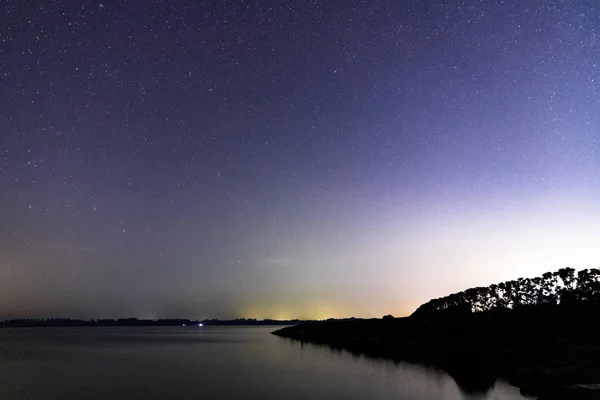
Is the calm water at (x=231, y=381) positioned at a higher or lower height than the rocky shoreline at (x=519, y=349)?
lower

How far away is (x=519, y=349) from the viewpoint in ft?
257

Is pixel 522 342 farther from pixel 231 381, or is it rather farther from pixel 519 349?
pixel 231 381

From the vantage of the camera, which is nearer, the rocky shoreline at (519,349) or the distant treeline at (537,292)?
the rocky shoreline at (519,349)

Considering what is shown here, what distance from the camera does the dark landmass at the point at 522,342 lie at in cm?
5131

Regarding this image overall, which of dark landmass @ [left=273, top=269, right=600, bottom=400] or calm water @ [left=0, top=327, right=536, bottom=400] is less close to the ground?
dark landmass @ [left=273, top=269, right=600, bottom=400]

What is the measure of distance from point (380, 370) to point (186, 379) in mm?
35025

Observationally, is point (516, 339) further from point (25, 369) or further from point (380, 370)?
point (25, 369)

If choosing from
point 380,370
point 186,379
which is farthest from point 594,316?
point 186,379

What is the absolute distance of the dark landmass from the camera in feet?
168

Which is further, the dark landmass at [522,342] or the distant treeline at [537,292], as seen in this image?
the distant treeline at [537,292]

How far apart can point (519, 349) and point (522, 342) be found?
3.88 metres

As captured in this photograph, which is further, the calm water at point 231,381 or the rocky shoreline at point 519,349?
the calm water at point 231,381

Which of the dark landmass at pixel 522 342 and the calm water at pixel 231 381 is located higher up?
the dark landmass at pixel 522 342

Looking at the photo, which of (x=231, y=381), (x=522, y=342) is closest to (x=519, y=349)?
(x=522, y=342)
